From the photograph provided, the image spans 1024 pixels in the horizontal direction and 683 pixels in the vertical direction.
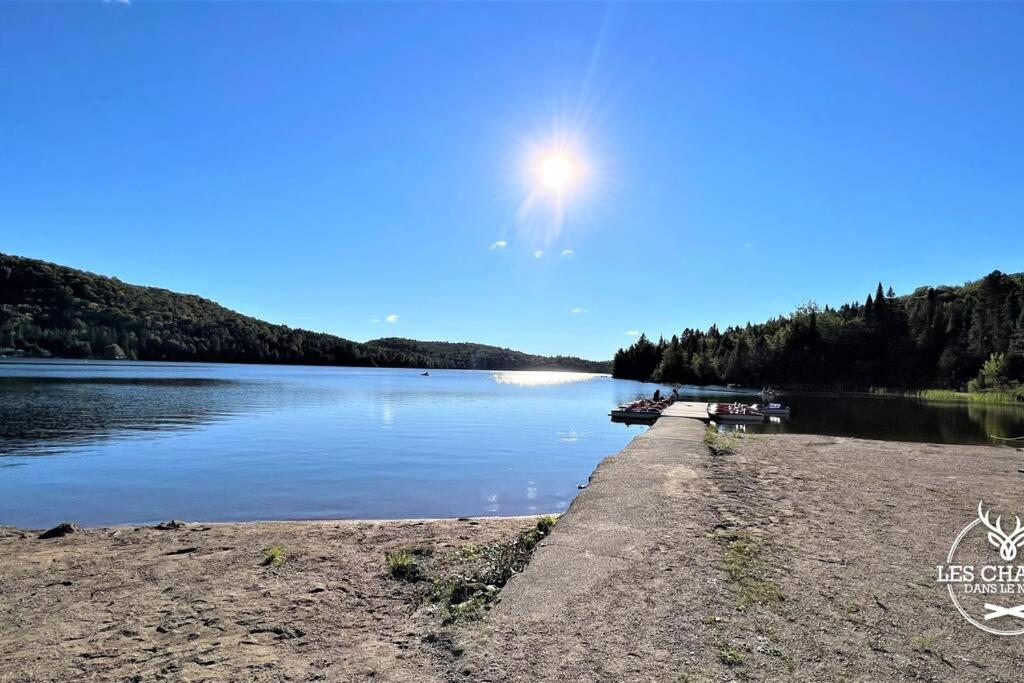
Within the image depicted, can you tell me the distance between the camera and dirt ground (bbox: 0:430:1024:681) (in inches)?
164

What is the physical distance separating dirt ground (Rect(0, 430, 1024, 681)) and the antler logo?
0.43 meters

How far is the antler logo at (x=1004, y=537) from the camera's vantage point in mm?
6512

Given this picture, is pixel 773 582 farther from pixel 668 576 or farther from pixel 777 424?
pixel 777 424

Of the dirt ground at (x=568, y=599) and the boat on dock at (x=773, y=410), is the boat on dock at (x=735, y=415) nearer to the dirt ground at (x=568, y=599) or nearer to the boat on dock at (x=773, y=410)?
the boat on dock at (x=773, y=410)

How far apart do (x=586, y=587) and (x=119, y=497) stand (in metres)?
13.7

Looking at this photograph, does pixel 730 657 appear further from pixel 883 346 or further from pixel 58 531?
pixel 883 346

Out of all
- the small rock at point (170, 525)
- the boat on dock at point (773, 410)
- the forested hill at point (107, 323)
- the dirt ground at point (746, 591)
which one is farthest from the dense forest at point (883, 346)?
the forested hill at point (107, 323)

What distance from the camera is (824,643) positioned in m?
4.34

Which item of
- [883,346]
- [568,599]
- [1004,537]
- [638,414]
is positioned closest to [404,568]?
[568,599]

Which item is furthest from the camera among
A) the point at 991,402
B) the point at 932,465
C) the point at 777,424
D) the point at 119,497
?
the point at 991,402

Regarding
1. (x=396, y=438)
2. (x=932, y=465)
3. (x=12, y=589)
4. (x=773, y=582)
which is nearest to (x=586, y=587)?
(x=773, y=582)

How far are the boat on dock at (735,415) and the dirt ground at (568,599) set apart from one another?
26868mm

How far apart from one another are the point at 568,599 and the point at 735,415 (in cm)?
3522

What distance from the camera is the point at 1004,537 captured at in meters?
7.09
